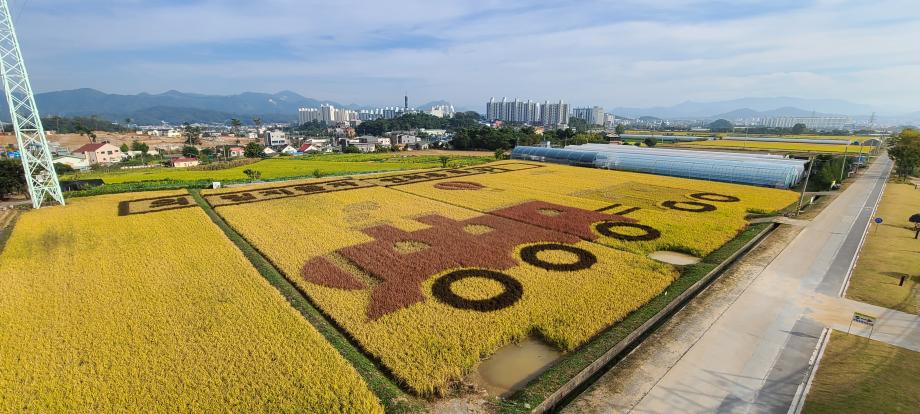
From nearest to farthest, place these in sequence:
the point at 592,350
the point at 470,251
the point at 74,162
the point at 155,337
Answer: the point at 592,350 → the point at 155,337 → the point at 470,251 → the point at 74,162

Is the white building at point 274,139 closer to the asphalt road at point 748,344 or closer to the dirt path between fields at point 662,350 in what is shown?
the dirt path between fields at point 662,350

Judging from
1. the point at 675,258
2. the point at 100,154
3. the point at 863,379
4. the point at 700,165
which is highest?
the point at 700,165

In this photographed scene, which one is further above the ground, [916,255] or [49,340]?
[916,255]

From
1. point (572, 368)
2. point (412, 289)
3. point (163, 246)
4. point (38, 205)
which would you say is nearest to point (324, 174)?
point (38, 205)

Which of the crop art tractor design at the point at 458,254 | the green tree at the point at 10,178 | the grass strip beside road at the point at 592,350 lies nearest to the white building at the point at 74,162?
the green tree at the point at 10,178

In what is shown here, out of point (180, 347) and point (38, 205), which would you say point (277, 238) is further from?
point (38, 205)

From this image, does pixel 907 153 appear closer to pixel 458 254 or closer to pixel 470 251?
pixel 470 251

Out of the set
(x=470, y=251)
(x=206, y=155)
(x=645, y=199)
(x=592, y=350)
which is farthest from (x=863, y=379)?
(x=206, y=155)
